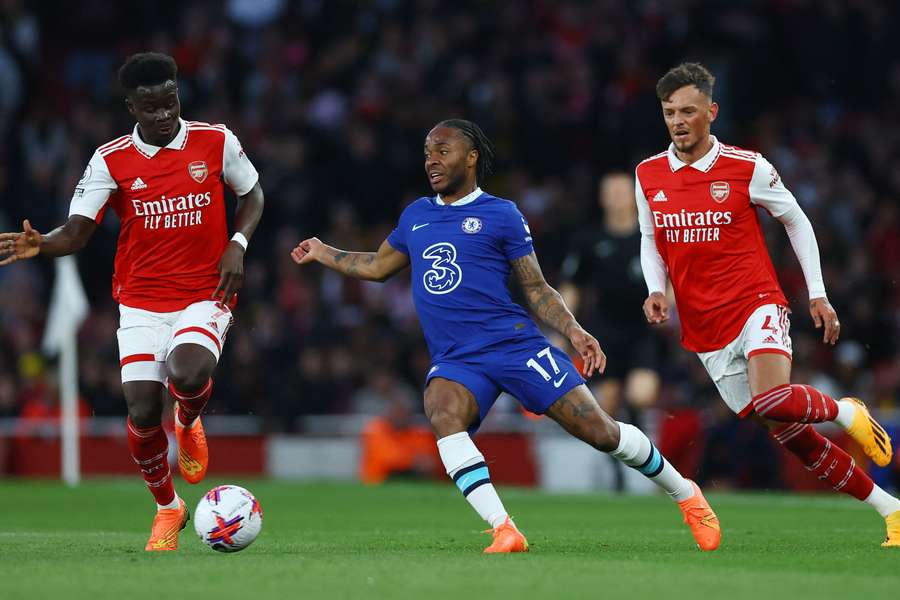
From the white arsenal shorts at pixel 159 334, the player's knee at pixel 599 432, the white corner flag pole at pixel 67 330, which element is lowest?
the white corner flag pole at pixel 67 330

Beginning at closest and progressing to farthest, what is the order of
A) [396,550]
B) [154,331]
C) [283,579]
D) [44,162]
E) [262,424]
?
1. [283,579]
2. [396,550]
3. [154,331]
4. [262,424]
5. [44,162]

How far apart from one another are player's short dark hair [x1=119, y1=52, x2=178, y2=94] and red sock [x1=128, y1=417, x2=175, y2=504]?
1.82 m

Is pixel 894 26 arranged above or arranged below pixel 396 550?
above

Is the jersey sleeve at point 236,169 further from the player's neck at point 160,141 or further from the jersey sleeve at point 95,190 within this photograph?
the jersey sleeve at point 95,190

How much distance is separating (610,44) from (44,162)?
7718 mm

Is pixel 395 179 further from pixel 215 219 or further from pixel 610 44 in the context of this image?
pixel 215 219

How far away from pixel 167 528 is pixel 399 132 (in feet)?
43.0

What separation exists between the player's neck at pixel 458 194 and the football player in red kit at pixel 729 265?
1.03 metres

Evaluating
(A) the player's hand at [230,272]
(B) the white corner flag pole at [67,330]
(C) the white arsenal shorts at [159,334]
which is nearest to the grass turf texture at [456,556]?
(C) the white arsenal shorts at [159,334]

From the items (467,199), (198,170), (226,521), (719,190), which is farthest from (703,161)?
(226,521)

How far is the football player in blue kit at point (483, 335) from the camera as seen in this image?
7.95 meters

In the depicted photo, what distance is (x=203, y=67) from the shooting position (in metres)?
22.6

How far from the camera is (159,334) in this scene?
881 centimetres

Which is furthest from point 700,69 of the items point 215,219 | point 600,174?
point 600,174
